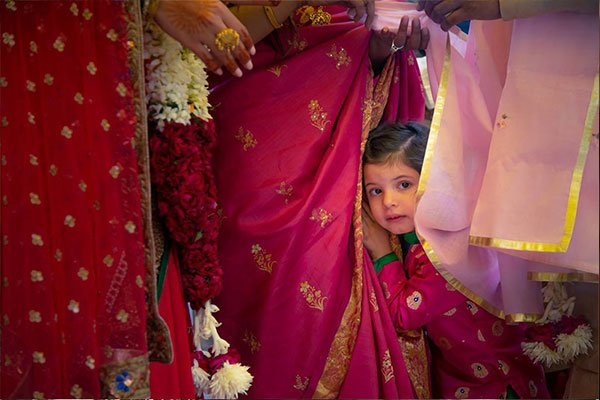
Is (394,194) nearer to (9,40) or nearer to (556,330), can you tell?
(556,330)

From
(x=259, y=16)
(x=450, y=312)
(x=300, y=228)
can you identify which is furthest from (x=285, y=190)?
(x=450, y=312)

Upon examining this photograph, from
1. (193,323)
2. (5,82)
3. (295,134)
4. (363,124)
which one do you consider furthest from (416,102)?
(5,82)

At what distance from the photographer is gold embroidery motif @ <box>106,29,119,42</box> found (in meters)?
1.38

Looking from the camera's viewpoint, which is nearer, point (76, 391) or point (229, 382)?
point (76, 391)

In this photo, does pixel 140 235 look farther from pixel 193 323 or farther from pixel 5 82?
pixel 5 82

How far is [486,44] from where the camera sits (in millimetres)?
1754

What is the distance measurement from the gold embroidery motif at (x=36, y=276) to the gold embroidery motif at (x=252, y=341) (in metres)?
0.55

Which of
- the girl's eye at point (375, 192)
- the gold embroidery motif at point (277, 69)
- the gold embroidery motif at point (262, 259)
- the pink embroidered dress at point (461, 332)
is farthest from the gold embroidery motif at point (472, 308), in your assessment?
the gold embroidery motif at point (277, 69)

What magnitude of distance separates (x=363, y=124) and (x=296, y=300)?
0.48 meters

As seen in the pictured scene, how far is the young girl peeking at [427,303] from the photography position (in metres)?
1.77

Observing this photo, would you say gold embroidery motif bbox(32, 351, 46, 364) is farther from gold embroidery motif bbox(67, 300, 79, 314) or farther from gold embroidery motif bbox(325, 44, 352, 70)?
gold embroidery motif bbox(325, 44, 352, 70)

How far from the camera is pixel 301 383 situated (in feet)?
5.53

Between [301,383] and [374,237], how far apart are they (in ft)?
1.42

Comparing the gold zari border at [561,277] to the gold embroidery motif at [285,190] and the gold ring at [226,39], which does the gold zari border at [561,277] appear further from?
the gold ring at [226,39]
